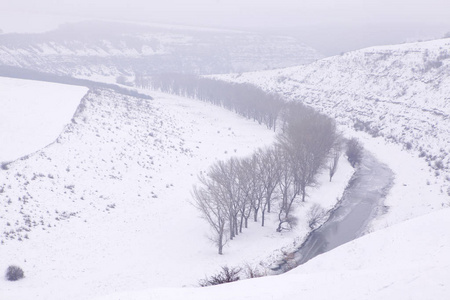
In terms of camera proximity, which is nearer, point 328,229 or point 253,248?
point 253,248

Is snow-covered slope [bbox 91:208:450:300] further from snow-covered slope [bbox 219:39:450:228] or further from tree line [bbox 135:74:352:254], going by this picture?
snow-covered slope [bbox 219:39:450:228]

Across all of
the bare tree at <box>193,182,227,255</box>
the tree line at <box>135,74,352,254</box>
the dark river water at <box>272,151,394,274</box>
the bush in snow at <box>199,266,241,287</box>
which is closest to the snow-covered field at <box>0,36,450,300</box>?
the bare tree at <box>193,182,227,255</box>

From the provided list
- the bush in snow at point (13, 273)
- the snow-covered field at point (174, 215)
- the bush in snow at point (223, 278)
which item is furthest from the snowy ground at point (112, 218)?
the bush in snow at point (223, 278)

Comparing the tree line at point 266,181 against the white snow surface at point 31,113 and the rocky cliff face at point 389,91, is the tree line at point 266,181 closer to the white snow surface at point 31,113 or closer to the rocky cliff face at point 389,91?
the rocky cliff face at point 389,91

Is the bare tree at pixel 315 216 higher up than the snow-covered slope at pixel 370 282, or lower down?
lower down

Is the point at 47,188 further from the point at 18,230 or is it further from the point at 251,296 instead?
the point at 251,296

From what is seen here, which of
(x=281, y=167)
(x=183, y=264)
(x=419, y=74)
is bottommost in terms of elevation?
(x=183, y=264)

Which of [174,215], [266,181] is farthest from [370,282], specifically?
[174,215]

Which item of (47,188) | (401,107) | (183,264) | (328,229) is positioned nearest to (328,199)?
(328,229)
